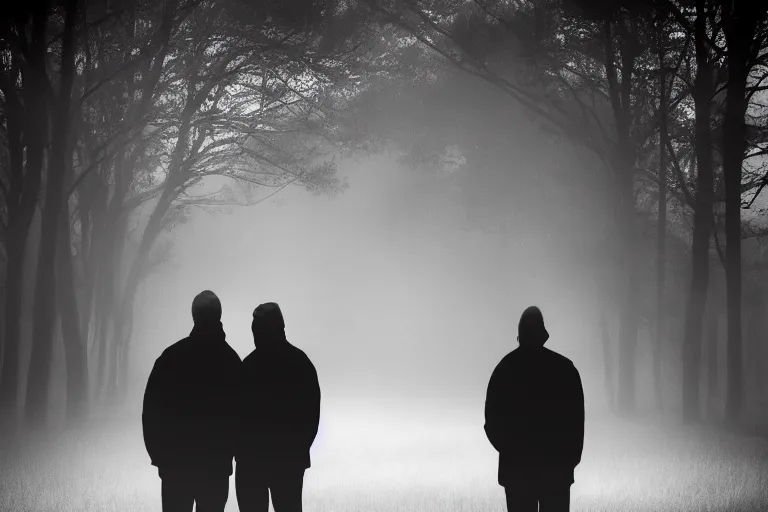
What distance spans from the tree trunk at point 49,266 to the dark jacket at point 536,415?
34.1 feet

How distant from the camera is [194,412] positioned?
6.57 metres

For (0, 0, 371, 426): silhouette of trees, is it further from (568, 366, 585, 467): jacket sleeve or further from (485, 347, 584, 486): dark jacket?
(568, 366, 585, 467): jacket sleeve

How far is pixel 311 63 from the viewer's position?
17469 mm

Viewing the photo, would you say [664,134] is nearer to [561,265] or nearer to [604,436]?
[604,436]

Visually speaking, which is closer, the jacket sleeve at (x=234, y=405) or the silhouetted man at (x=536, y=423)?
the silhouetted man at (x=536, y=423)

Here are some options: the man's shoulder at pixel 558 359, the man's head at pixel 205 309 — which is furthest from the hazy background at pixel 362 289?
the man's head at pixel 205 309

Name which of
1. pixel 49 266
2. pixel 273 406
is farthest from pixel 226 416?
pixel 49 266

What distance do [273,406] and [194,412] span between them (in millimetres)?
568

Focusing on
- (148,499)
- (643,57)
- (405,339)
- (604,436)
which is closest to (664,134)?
(643,57)

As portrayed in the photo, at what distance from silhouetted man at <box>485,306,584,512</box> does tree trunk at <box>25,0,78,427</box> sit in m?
10.4

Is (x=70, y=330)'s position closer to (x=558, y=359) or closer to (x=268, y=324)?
(x=268, y=324)

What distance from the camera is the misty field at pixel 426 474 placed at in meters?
10.2

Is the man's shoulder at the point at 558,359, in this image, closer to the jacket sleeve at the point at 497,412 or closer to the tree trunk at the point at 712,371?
the jacket sleeve at the point at 497,412

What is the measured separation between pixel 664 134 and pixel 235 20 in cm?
831
